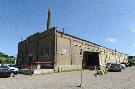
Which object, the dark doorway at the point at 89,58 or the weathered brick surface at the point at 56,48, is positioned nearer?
the weathered brick surface at the point at 56,48

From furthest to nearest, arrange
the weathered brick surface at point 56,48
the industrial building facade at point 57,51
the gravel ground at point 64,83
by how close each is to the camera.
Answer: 1. the weathered brick surface at point 56,48
2. the industrial building facade at point 57,51
3. the gravel ground at point 64,83

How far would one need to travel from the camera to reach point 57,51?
42.6 meters

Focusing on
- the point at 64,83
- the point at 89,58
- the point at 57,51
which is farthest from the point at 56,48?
the point at 64,83

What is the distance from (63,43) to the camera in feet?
149

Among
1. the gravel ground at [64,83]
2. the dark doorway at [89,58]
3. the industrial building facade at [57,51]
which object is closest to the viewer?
the gravel ground at [64,83]

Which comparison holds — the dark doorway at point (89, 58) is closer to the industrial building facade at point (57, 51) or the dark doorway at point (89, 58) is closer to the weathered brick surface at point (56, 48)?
the industrial building facade at point (57, 51)

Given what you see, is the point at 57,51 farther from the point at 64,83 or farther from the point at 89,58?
the point at 64,83

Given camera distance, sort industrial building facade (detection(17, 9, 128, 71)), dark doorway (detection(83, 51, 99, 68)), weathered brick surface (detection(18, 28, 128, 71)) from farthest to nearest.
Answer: dark doorway (detection(83, 51, 99, 68)), weathered brick surface (detection(18, 28, 128, 71)), industrial building facade (detection(17, 9, 128, 71))

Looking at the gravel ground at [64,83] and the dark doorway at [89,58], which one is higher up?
the dark doorway at [89,58]

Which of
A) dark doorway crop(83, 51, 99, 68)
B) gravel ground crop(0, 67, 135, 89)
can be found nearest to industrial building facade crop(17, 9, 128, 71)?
dark doorway crop(83, 51, 99, 68)

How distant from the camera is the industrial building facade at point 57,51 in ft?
140

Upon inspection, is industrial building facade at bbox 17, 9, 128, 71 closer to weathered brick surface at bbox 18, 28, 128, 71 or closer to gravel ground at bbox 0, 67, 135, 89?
weathered brick surface at bbox 18, 28, 128, 71

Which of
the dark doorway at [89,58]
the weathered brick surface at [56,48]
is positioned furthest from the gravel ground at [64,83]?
the dark doorway at [89,58]

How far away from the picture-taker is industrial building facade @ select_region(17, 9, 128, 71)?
140ft
